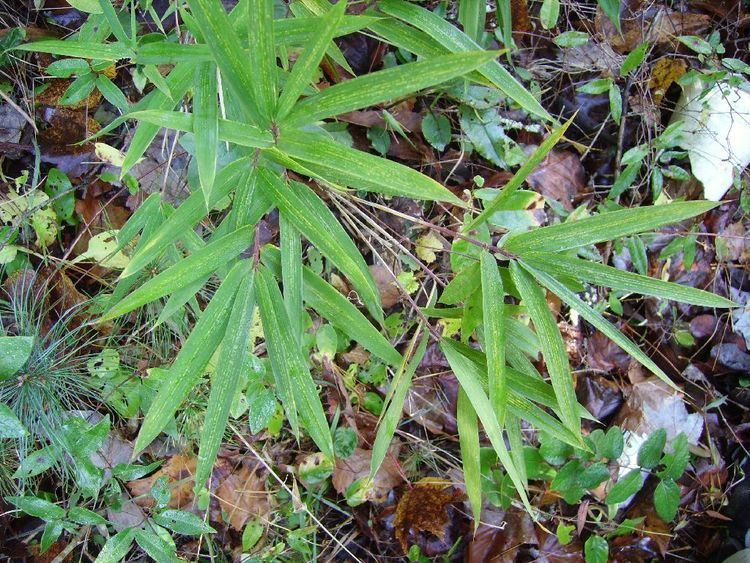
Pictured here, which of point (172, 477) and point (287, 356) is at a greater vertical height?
point (287, 356)

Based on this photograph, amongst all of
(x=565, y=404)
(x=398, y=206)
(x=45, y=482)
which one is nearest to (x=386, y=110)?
(x=398, y=206)

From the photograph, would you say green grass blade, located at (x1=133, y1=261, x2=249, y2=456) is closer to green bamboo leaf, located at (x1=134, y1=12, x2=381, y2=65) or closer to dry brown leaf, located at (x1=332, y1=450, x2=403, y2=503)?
green bamboo leaf, located at (x1=134, y1=12, x2=381, y2=65)

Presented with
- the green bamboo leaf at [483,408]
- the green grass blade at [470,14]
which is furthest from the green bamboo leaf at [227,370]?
the green grass blade at [470,14]

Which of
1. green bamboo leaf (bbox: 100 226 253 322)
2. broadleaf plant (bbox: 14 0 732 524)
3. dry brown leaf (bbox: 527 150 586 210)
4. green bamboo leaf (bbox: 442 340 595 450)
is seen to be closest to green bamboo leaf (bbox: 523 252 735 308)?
broadleaf plant (bbox: 14 0 732 524)

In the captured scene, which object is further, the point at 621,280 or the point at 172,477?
the point at 172,477

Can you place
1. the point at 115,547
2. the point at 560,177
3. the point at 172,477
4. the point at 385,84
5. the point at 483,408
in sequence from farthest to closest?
the point at 560,177 < the point at 172,477 < the point at 115,547 < the point at 483,408 < the point at 385,84

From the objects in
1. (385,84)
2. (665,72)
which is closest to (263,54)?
(385,84)

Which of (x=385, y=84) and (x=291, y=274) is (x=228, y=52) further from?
(x=291, y=274)

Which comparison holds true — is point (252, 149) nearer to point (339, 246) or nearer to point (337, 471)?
point (339, 246)
